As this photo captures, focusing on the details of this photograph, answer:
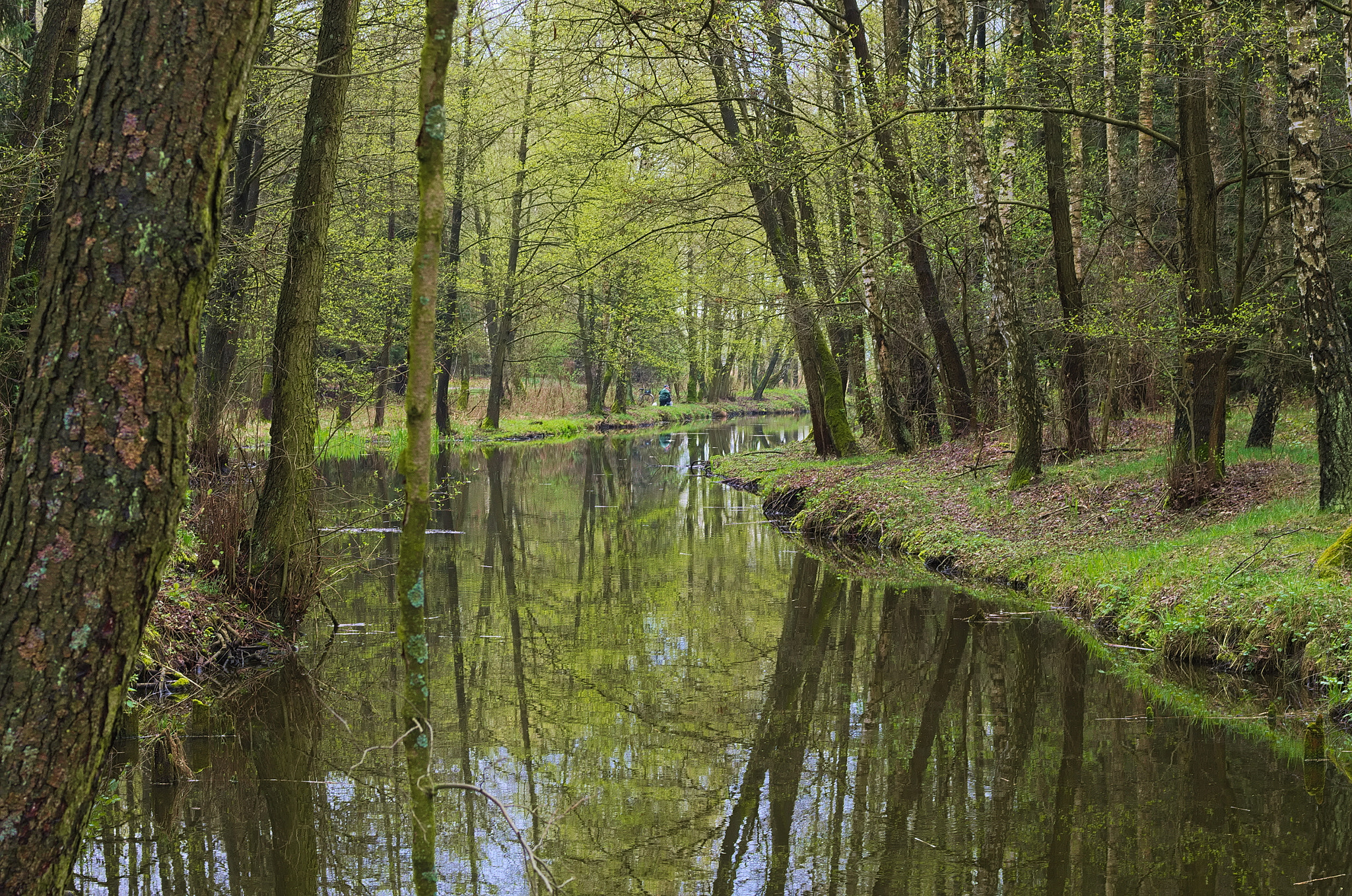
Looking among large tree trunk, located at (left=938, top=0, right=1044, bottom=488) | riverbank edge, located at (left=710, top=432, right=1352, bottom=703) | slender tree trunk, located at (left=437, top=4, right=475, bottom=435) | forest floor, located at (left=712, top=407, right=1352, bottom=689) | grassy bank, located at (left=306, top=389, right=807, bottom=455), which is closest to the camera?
riverbank edge, located at (left=710, top=432, right=1352, bottom=703)

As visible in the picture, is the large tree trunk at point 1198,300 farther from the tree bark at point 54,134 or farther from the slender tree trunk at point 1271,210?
the tree bark at point 54,134

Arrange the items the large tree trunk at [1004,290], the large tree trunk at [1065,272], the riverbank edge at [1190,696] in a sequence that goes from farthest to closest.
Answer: the large tree trunk at [1065,272], the large tree trunk at [1004,290], the riverbank edge at [1190,696]

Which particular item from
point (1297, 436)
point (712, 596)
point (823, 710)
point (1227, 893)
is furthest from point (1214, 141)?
point (1227, 893)

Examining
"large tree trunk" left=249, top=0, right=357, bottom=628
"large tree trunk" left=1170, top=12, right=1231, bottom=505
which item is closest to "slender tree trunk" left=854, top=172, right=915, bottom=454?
"large tree trunk" left=1170, top=12, right=1231, bottom=505

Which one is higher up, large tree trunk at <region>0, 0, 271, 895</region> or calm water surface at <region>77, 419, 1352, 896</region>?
large tree trunk at <region>0, 0, 271, 895</region>

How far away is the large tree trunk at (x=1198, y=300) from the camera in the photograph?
10266mm

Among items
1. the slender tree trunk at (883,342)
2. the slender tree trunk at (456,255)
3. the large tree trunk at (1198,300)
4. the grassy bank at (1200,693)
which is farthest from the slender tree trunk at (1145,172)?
the slender tree trunk at (456,255)

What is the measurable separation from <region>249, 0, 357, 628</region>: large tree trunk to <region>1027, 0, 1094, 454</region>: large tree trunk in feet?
25.1

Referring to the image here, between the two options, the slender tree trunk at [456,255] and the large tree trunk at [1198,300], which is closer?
the large tree trunk at [1198,300]

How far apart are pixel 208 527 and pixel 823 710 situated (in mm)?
4774

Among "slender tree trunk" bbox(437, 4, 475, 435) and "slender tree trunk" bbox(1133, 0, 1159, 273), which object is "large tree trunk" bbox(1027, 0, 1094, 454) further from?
"slender tree trunk" bbox(437, 4, 475, 435)

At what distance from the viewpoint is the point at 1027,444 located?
12.7 m

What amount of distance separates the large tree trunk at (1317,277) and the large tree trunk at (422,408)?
8.22m

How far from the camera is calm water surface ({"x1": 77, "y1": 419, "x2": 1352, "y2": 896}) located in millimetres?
4699
